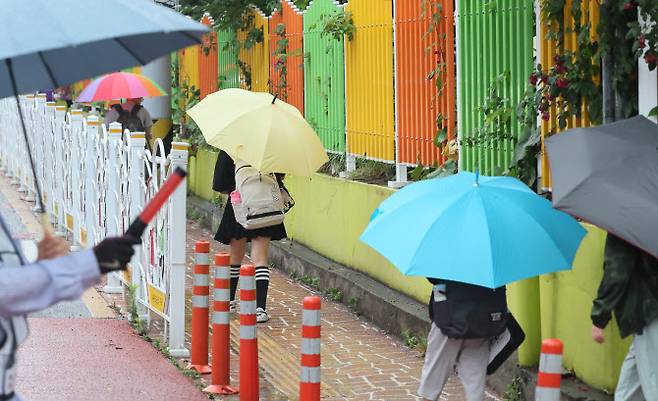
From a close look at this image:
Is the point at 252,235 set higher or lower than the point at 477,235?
lower

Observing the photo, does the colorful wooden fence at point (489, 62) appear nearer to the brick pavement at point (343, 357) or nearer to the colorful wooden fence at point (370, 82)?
the brick pavement at point (343, 357)

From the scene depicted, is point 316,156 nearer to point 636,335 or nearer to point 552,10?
point 552,10

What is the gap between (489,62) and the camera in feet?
31.9

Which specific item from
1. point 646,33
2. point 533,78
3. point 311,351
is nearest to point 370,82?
point 533,78

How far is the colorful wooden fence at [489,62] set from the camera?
9.12 meters

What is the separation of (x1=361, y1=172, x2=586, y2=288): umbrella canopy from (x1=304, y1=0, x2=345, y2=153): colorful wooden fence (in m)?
6.96

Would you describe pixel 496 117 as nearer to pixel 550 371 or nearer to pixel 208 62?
pixel 550 371

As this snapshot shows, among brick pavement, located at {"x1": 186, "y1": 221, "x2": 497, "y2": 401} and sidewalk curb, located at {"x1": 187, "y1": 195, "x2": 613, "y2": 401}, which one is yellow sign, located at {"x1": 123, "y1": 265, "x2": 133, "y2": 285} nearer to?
brick pavement, located at {"x1": 186, "y1": 221, "x2": 497, "y2": 401}

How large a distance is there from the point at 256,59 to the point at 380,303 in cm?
684

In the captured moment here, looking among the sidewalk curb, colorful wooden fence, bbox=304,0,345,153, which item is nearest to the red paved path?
the sidewalk curb

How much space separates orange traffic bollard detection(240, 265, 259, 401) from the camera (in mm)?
7879

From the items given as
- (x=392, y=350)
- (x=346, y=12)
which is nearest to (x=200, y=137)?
(x=346, y=12)

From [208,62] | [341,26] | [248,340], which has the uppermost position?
[341,26]

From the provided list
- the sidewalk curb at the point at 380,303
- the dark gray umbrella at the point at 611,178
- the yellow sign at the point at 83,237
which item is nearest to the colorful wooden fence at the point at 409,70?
the sidewalk curb at the point at 380,303
